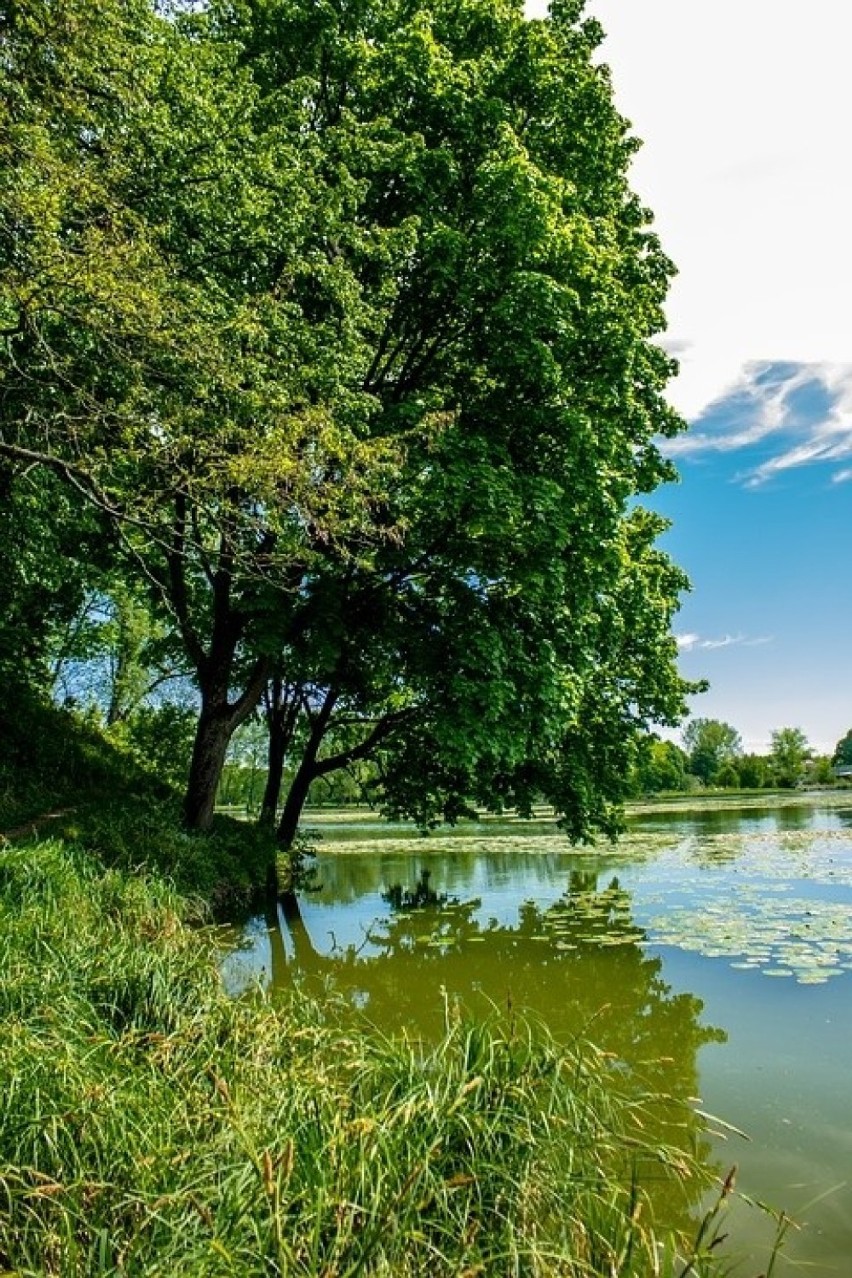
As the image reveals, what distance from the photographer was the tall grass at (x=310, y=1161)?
8.43ft

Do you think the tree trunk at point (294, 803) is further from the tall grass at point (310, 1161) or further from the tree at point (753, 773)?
the tree at point (753, 773)

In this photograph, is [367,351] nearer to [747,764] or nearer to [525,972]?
[525,972]

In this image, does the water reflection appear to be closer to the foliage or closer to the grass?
the grass

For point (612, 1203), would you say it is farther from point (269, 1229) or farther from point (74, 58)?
point (74, 58)

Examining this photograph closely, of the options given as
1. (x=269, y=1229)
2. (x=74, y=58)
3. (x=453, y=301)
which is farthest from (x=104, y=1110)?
(x=453, y=301)

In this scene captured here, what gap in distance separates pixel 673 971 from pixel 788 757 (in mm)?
93704

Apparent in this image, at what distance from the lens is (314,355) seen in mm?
10078

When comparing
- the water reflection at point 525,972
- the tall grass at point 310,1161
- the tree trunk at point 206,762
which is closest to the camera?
the tall grass at point 310,1161

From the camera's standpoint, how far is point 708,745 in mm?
111500

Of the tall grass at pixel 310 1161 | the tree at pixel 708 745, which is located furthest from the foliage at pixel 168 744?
the tree at pixel 708 745

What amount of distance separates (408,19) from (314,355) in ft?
21.9

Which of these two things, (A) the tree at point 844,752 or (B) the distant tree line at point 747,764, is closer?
(B) the distant tree line at point 747,764

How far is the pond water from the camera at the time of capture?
15.3ft

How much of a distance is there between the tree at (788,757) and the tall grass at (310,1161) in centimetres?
9155
